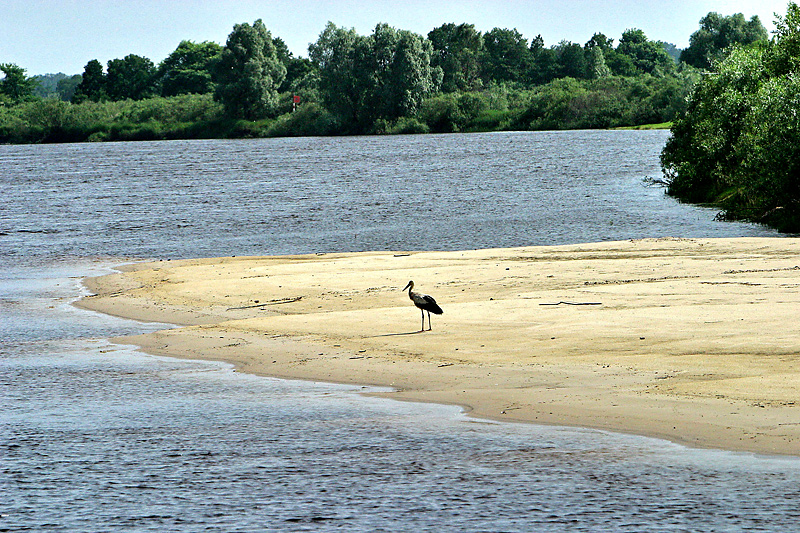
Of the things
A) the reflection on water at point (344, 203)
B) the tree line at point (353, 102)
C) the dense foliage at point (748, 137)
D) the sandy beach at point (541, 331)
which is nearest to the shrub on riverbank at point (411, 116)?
the tree line at point (353, 102)

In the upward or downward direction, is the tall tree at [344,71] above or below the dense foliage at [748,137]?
above

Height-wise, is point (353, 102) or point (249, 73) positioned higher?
point (249, 73)

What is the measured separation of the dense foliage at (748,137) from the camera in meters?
37.7

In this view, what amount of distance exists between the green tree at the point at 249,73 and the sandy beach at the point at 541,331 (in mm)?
136502

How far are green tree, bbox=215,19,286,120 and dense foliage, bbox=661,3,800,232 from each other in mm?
111802

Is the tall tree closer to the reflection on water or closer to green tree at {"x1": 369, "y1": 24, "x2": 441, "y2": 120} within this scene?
green tree at {"x1": 369, "y1": 24, "x2": 441, "y2": 120}

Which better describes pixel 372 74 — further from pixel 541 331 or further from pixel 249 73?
pixel 541 331

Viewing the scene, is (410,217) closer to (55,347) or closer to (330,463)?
(55,347)

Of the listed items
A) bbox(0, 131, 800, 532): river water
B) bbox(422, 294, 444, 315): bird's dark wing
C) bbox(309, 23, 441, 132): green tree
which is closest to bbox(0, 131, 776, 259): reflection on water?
bbox(0, 131, 800, 532): river water

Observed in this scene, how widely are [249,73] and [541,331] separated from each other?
15048cm

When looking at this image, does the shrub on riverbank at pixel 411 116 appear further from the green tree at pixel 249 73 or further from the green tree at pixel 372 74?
the green tree at pixel 249 73

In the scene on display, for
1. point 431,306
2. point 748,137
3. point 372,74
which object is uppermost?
point 372,74

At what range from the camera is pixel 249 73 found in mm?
161875

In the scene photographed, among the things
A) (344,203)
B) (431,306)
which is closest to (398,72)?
(344,203)
